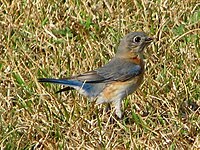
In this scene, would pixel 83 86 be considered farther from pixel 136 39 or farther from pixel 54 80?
pixel 136 39

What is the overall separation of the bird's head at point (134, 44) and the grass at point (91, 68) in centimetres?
27

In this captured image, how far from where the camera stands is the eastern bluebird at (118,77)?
721 centimetres

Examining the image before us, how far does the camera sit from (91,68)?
25.8 feet

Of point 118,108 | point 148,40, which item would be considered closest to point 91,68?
point 148,40

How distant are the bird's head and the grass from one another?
0.27 metres

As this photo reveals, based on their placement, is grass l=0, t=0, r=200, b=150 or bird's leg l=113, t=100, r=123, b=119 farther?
bird's leg l=113, t=100, r=123, b=119

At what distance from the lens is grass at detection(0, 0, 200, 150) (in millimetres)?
6648

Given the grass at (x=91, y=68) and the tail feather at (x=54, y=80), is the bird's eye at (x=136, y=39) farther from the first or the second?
the tail feather at (x=54, y=80)

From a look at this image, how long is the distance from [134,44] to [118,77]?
15.2 inches

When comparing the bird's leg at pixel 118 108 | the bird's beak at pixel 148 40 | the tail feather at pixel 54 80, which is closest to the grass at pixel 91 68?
the bird's leg at pixel 118 108

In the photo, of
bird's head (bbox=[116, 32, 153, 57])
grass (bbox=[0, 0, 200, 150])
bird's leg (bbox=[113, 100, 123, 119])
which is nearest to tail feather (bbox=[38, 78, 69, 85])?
grass (bbox=[0, 0, 200, 150])

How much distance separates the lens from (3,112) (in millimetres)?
7062

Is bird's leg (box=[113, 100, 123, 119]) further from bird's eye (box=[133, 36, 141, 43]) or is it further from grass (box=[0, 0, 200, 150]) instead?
bird's eye (box=[133, 36, 141, 43])

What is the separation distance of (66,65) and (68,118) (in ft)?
3.72
